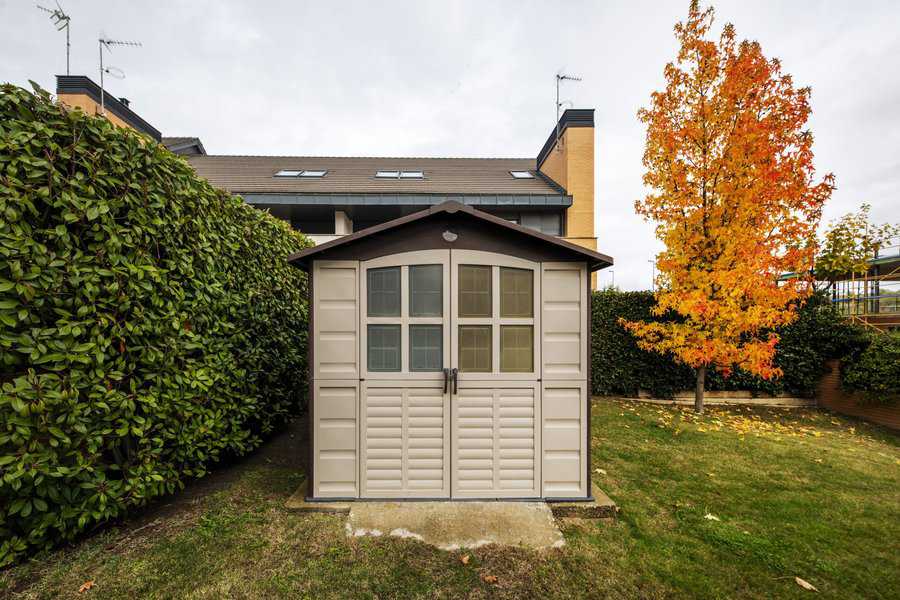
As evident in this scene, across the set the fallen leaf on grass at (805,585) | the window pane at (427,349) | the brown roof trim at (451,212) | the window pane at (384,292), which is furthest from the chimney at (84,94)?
the fallen leaf on grass at (805,585)

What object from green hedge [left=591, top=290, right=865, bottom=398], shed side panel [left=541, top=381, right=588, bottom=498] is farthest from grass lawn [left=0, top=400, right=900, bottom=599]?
green hedge [left=591, top=290, right=865, bottom=398]

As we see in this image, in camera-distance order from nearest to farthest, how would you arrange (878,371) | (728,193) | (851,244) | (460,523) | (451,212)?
(460,523) → (451,212) → (728,193) → (878,371) → (851,244)

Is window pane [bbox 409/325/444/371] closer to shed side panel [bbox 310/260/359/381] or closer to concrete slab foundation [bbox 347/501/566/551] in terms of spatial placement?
shed side panel [bbox 310/260/359/381]

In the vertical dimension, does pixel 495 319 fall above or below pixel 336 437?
above

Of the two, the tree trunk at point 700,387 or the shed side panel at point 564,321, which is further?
the tree trunk at point 700,387

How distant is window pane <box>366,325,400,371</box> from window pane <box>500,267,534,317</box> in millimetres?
1186

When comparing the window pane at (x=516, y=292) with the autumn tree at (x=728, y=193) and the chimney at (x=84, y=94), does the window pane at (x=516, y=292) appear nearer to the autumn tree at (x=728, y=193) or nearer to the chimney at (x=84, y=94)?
the autumn tree at (x=728, y=193)

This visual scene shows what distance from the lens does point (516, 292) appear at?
354 centimetres

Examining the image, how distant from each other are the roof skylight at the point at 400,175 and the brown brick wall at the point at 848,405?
45.5 ft

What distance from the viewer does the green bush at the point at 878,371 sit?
6.18 m

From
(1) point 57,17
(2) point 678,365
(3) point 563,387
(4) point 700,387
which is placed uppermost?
(1) point 57,17

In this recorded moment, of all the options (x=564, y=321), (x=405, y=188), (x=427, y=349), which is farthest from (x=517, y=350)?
(x=405, y=188)

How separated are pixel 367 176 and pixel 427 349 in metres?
12.9

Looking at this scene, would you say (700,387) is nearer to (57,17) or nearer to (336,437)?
(336,437)
